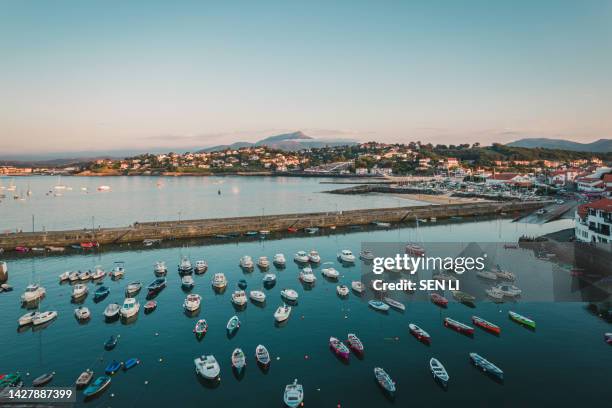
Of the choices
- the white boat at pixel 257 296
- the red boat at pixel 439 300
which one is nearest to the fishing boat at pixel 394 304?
the red boat at pixel 439 300

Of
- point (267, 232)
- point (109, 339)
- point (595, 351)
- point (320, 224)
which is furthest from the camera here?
point (320, 224)

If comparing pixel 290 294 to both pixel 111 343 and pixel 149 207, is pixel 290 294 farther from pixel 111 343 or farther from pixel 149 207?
pixel 149 207

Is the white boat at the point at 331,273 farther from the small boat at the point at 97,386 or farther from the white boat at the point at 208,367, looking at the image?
the small boat at the point at 97,386

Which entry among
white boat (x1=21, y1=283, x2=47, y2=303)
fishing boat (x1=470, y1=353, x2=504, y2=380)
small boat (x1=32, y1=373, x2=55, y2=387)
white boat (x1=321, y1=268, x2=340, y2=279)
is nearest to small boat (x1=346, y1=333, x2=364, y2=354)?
fishing boat (x1=470, y1=353, x2=504, y2=380)

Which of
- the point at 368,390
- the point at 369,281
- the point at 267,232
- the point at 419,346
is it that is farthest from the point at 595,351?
the point at 267,232

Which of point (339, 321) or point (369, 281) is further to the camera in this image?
point (369, 281)

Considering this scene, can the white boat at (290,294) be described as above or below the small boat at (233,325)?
above

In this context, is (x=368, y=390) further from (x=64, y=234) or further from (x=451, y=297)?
(x=64, y=234)
